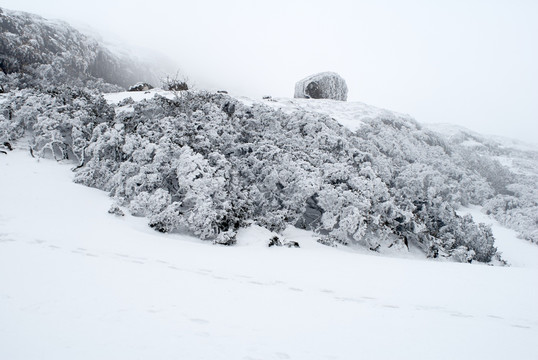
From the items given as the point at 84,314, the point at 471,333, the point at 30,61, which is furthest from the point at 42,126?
the point at 30,61

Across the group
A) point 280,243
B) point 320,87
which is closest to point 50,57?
point 320,87

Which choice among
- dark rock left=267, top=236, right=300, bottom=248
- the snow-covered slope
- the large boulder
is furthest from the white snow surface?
the large boulder

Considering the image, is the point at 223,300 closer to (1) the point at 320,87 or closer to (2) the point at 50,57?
(1) the point at 320,87

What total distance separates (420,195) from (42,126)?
698 inches

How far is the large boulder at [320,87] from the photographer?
3700 cm

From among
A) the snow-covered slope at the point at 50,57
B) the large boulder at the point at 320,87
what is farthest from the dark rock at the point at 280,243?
the large boulder at the point at 320,87

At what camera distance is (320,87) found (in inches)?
1459

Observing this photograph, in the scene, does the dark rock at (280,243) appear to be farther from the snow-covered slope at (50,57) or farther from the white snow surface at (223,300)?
the snow-covered slope at (50,57)

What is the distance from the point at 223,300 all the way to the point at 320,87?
3638 centimetres

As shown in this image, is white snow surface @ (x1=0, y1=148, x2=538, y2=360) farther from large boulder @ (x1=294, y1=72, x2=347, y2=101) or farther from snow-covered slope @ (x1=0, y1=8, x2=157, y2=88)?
large boulder @ (x1=294, y1=72, x2=347, y2=101)

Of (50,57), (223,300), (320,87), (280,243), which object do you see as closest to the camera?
(223,300)

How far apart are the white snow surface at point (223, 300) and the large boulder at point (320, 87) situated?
32.2 meters

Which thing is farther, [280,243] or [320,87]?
[320,87]

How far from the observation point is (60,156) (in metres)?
12.6
